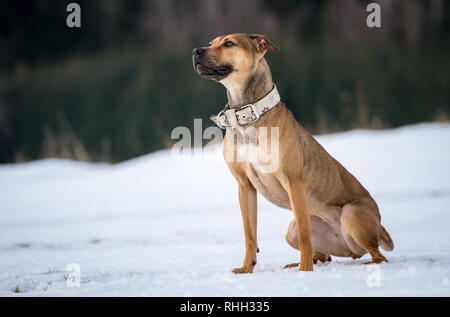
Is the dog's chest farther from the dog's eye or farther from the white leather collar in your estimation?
the dog's eye

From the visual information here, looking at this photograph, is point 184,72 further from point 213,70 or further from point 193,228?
point 213,70

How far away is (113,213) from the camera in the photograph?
8031 millimetres

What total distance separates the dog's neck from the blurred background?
6746 mm

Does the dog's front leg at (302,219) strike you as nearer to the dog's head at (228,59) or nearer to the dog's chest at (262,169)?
the dog's chest at (262,169)

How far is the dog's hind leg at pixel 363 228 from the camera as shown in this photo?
3.96m

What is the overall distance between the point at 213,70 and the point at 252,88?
0.30 meters

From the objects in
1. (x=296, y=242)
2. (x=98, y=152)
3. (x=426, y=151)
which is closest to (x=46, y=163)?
(x=98, y=152)

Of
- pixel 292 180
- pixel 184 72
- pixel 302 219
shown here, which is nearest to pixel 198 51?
pixel 292 180

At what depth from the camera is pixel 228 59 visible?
12.7 ft

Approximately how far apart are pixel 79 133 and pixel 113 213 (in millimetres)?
5111

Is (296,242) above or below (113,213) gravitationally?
above

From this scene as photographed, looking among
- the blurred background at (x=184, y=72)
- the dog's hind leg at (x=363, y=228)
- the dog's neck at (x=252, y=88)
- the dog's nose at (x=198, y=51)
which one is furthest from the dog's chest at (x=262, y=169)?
the blurred background at (x=184, y=72)

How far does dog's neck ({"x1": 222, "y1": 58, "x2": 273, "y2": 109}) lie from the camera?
3951 millimetres

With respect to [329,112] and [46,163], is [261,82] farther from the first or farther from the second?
[46,163]
